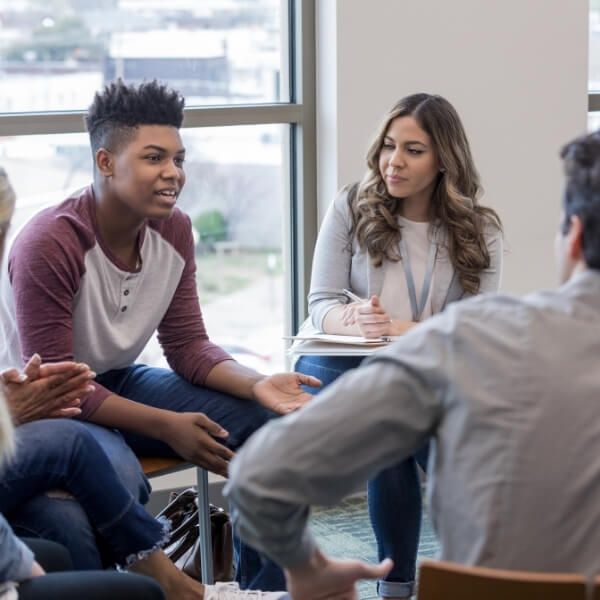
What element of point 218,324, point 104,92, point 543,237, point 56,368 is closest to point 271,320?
point 218,324

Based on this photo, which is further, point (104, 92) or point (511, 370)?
point (104, 92)

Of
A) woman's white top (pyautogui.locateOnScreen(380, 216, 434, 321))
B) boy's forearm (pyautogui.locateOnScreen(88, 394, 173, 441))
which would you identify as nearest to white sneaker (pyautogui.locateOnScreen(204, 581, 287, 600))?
boy's forearm (pyautogui.locateOnScreen(88, 394, 173, 441))

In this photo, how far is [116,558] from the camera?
218 cm

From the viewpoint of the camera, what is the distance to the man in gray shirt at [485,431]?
117 centimetres

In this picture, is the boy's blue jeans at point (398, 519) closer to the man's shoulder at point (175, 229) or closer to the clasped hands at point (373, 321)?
the clasped hands at point (373, 321)

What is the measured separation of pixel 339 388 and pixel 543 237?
286cm

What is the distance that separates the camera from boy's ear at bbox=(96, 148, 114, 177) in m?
2.60

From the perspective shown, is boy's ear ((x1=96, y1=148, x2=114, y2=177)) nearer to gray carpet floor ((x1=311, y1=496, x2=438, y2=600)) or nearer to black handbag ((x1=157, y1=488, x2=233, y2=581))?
black handbag ((x1=157, y1=488, x2=233, y2=581))

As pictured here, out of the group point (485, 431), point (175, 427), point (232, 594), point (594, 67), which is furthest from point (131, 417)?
point (594, 67)

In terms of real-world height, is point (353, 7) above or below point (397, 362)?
above

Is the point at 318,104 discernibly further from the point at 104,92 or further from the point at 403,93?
the point at 104,92

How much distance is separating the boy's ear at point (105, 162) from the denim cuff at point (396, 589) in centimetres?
126

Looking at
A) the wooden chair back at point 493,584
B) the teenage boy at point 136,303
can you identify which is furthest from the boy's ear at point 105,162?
the wooden chair back at point 493,584

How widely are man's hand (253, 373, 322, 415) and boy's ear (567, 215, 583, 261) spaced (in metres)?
1.33
